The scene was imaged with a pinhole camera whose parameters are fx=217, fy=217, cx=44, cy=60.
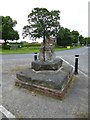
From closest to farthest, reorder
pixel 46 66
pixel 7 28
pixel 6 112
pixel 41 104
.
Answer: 1. pixel 6 112
2. pixel 41 104
3. pixel 46 66
4. pixel 7 28

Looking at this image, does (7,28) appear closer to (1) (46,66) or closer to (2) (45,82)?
(1) (46,66)

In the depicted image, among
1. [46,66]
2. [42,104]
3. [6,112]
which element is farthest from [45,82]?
[6,112]

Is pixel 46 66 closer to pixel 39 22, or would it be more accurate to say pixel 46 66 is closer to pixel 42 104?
pixel 42 104

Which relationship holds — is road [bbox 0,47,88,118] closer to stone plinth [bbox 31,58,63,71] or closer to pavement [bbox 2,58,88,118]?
pavement [bbox 2,58,88,118]

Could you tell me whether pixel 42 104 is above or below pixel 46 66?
below

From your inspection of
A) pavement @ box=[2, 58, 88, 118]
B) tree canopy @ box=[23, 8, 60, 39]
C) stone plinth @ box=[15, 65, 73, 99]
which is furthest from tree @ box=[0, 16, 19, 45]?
pavement @ box=[2, 58, 88, 118]

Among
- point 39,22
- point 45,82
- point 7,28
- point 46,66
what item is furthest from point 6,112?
point 7,28

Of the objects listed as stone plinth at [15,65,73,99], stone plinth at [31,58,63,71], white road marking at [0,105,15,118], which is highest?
stone plinth at [31,58,63,71]

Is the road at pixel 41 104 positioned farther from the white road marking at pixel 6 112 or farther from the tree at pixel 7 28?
the tree at pixel 7 28

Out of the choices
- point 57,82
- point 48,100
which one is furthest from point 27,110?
point 57,82

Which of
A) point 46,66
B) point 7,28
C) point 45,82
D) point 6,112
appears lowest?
Result: point 6,112

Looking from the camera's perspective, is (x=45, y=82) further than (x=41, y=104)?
Yes

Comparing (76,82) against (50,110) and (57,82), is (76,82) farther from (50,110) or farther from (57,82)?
(50,110)

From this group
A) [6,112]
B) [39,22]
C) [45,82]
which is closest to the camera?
[6,112]
